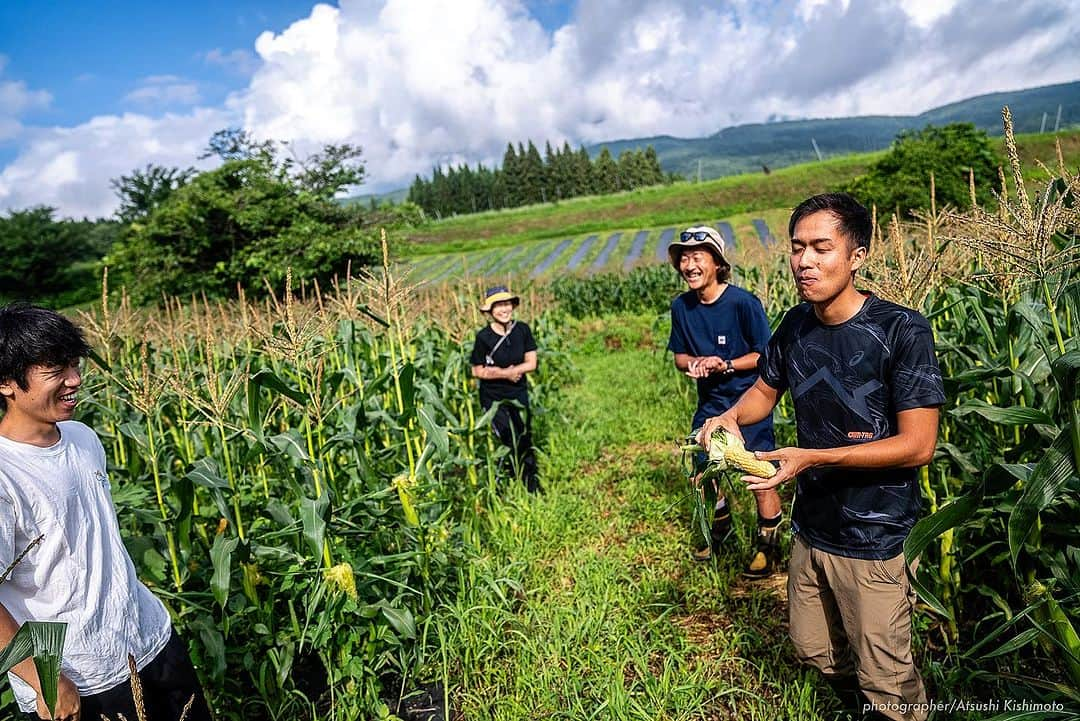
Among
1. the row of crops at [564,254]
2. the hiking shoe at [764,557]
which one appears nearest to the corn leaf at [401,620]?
the hiking shoe at [764,557]

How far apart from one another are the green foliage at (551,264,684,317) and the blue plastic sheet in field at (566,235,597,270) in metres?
8.59

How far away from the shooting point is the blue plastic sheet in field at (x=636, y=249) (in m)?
23.9

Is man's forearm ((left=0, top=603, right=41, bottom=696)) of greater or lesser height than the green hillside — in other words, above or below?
below

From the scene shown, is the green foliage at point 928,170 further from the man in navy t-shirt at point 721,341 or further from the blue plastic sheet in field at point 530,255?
the man in navy t-shirt at point 721,341

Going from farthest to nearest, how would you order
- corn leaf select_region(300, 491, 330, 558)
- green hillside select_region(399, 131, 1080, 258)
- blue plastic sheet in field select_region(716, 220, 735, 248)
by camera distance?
green hillside select_region(399, 131, 1080, 258), blue plastic sheet in field select_region(716, 220, 735, 248), corn leaf select_region(300, 491, 330, 558)

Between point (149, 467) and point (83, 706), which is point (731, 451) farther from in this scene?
point (149, 467)

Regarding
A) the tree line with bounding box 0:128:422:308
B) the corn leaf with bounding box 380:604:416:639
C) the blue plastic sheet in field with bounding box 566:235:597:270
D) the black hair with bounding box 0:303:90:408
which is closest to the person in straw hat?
the corn leaf with bounding box 380:604:416:639

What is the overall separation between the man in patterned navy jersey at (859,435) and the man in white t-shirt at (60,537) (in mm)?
1965

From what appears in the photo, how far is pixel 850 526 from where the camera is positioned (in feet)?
6.74

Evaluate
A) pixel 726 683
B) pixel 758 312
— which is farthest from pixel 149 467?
pixel 758 312

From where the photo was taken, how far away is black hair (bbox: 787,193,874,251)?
1.92 m

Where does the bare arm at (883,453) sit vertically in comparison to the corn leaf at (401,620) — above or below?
above

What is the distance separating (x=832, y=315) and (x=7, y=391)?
2.50 m

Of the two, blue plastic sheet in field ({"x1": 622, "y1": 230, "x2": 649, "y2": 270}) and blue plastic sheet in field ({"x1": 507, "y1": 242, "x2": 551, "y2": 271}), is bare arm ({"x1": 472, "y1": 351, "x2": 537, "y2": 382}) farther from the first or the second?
blue plastic sheet in field ({"x1": 507, "y1": 242, "x2": 551, "y2": 271})
